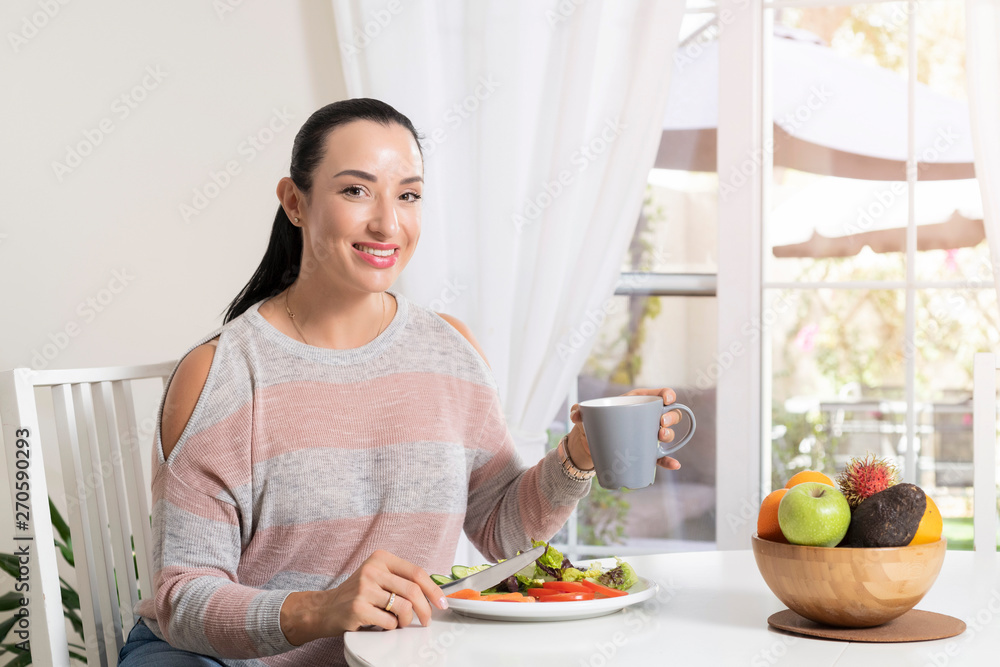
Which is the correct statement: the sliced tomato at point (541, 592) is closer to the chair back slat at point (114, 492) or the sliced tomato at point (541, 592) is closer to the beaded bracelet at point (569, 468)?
the beaded bracelet at point (569, 468)

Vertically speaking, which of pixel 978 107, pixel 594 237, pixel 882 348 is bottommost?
pixel 882 348

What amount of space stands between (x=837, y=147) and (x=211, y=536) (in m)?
1.87

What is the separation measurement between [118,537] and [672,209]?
161cm

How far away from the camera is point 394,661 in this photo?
2.87 feet

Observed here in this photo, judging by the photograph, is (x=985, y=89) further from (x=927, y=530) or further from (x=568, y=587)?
(x=568, y=587)

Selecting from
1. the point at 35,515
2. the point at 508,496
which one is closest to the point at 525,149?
the point at 508,496

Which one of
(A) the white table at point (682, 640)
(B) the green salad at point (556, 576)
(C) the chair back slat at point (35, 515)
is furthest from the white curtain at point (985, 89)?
(C) the chair back slat at point (35, 515)

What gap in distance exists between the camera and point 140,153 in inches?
99.7

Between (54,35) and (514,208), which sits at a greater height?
(54,35)

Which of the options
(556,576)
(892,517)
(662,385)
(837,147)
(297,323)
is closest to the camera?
(892,517)

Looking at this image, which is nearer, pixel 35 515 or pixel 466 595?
pixel 466 595

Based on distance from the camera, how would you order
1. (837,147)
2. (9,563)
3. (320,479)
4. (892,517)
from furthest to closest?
(837,147) < (9,563) < (320,479) < (892,517)

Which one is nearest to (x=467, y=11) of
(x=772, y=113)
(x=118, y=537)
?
(x=772, y=113)

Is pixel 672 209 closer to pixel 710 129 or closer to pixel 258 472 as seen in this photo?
pixel 710 129
